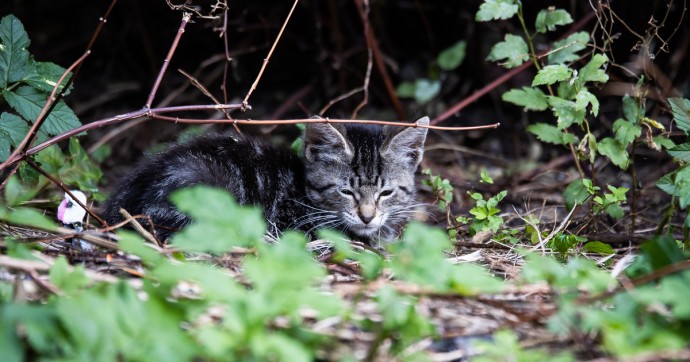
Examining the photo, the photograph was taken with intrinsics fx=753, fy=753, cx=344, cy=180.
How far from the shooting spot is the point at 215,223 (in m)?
2.32

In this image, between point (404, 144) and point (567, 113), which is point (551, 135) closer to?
point (567, 113)

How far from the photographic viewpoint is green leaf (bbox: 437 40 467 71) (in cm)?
635

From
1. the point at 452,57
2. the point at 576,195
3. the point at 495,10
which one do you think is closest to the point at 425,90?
the point at 452,57

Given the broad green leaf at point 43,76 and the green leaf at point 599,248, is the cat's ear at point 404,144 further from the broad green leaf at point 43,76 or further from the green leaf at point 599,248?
the broad green leaf at point 43,76

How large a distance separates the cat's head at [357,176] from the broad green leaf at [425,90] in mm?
1759

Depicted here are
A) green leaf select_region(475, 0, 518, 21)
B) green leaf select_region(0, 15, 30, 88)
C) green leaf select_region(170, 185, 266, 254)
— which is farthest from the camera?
green leaf select_region(475, 0, 518, 21)

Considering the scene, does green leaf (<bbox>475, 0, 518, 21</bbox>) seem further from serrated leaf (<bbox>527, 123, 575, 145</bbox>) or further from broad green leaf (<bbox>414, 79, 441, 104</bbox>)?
broad green leaf (<bbox>414, 79, 441, 104</bbox>)

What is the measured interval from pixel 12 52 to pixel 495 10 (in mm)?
2503

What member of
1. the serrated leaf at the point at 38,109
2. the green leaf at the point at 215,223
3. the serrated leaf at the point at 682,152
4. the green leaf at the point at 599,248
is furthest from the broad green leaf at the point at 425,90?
the green leaf at the point at 215,223

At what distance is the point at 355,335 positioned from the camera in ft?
8.13

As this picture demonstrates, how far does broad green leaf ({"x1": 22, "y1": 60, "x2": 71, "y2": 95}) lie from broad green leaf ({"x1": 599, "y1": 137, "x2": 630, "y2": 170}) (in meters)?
2.80

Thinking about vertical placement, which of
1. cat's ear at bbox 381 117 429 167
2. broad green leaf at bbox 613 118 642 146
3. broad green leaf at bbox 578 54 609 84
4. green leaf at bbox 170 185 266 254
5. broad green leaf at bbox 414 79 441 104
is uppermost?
green leaf at bbox 170 185 266 254

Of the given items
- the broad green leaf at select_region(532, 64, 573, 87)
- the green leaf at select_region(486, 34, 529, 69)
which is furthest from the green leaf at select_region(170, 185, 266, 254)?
the green leaf at select_region(486, 34, 529, 69)

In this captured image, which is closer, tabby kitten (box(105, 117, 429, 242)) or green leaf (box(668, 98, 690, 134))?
green leaf (box(668, 98, 690, 134))
